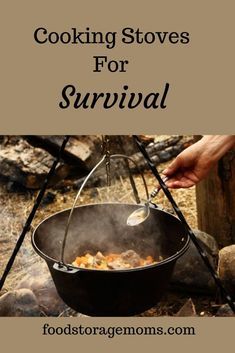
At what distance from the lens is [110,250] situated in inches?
146

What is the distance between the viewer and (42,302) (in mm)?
3641

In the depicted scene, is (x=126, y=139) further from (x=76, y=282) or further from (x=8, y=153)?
(x=76, y=282)

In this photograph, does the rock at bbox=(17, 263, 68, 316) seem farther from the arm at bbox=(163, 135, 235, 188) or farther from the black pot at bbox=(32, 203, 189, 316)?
the arm at bbox=(163, 135, 235, 188)

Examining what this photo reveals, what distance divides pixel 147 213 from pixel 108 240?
59cm

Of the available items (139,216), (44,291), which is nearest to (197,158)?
(139,216)

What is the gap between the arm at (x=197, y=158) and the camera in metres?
3.21

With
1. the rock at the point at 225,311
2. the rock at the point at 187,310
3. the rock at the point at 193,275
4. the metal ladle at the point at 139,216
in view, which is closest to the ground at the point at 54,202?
the rock at the point at 193,275

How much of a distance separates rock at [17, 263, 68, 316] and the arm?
1115 millimetres

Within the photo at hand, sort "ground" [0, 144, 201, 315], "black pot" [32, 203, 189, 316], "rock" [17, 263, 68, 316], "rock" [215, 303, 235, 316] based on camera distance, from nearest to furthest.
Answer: "black pot" [32, 203, 189, 316], "rock" [215, 303, 235, 316], "rock" [17, 263, 68, 316], "ground" [0, 144, 201, 315]

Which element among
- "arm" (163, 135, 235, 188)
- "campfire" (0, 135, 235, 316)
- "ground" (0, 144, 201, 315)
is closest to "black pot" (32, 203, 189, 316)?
"campfire" (0, 135, 235, 316)

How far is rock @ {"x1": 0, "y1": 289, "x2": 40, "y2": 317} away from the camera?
3.39 m

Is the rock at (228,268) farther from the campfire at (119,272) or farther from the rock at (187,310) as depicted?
the rock at (187,310)

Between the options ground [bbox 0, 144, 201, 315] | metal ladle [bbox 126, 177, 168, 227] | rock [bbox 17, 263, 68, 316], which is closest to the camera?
metal ladle [bbox 126, 177, 168, 227]

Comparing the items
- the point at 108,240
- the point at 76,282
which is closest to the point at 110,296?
the point at 76,282
